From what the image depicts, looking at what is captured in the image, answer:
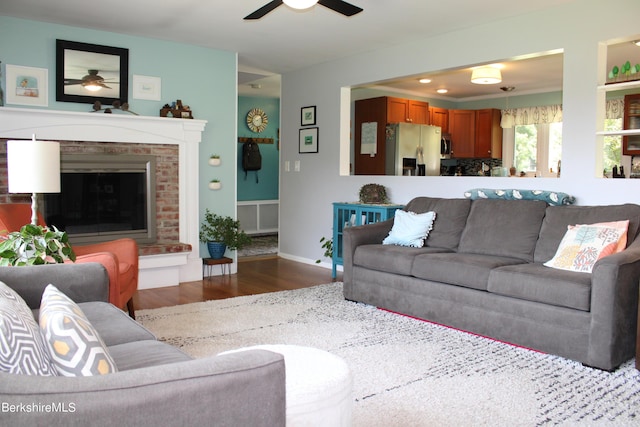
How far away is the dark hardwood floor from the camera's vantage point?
15.5 feet

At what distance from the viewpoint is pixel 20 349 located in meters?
1.22

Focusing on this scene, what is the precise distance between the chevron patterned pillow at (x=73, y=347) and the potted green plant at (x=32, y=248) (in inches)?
58.2

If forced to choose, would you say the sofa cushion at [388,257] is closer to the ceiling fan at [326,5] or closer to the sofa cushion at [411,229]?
the sofa cushion at [411,229]

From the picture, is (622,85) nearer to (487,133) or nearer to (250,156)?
(487,133)

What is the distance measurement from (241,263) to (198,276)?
39.0 inches

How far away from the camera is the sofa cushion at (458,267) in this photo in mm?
3611

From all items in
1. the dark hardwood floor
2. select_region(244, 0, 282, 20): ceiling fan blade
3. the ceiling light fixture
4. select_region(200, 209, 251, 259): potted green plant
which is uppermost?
the ceiling light fixture

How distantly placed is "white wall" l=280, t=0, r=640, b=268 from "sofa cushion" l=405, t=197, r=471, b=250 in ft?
1.04

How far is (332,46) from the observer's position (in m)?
5.52

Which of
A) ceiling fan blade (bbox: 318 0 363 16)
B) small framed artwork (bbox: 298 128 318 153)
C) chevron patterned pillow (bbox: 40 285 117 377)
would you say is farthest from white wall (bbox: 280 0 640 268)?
chevron patterned pillow (bbox: 40 285 117 377)

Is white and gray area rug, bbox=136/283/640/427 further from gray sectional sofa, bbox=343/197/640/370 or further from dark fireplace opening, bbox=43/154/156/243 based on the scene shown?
dark fireplace opening, bbox=43/154/156/243

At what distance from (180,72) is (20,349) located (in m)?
4.76

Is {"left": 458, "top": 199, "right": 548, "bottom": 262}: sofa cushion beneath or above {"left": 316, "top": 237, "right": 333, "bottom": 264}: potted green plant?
above

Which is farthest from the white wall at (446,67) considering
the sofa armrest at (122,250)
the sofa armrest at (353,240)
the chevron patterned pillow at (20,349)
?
the chevron patterned pillow at (20,349)
